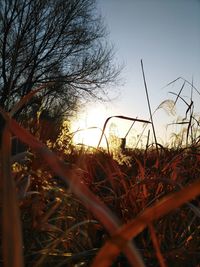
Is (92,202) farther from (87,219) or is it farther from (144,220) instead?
(87,219)

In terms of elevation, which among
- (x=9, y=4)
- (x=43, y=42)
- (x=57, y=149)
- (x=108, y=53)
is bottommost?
(x=57, y=149)

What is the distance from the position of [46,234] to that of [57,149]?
77cm

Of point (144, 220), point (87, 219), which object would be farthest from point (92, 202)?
point (87, 219)

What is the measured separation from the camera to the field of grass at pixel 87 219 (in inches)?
9.8

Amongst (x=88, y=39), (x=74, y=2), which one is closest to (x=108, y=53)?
(x=88, y=39)

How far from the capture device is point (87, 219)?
1000 millimetres

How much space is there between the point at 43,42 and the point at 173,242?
16.4 meters

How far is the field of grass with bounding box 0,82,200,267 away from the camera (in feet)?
Answer: 0.82

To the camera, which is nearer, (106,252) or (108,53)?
(106,252)

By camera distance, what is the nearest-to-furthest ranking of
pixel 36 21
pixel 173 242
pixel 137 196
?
pixel 173 242 → pixel 137 196 → pixel 36 21

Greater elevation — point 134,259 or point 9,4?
point 9,4

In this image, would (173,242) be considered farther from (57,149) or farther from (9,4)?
(9,4)

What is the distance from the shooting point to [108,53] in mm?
16797

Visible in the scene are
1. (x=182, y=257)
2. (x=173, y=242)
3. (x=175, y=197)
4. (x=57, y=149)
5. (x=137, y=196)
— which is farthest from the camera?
(x=57, y=149)
